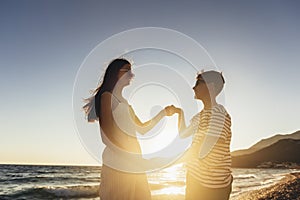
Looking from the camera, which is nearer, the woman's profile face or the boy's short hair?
the woman's profile face

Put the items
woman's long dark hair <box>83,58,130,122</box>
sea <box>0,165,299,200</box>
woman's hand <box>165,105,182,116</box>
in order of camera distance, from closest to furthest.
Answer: woman's long dark hair <box>83,58,130,122</box> < woman's hand <box>165,105,182,116</box> < sea <box>0,165,299,200</box>

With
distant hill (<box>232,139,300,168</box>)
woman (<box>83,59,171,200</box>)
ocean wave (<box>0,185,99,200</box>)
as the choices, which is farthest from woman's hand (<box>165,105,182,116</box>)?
distant hill (<box>232,139,300,168</box>)

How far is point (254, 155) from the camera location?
162000 millimetres

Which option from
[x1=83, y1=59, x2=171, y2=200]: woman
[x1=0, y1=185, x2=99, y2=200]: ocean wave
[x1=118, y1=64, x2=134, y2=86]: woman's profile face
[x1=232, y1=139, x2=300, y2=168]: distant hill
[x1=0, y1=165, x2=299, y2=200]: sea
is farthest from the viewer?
[x1=232, y1=139, x2=300, y2=168]: distant hill

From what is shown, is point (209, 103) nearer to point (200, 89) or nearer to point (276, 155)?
point (200, 89)

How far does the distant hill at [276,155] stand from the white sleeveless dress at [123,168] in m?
144

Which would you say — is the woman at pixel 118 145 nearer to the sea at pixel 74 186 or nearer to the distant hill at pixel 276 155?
the sea at pixel 74 186

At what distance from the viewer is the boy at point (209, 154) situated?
11.0 ft

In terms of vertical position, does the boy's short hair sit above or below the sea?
above

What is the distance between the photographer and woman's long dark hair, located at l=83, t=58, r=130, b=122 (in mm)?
3182

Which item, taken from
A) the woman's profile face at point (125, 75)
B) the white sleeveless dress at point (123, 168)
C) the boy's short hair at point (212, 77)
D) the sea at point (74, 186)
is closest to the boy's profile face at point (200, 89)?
the boy's short hair at point (212, 77)

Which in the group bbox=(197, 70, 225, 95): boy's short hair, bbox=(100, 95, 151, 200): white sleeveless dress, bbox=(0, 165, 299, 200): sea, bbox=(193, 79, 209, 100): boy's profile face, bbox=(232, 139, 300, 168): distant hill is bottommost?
bbox=(232, 139, 300, 168): distant hill

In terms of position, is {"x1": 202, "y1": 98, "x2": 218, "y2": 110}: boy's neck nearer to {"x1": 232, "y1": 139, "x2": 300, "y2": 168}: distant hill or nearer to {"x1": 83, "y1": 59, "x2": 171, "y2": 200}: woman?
{"x1": 83, "y1": 59, "x2": 171, "y2": 200}: woman

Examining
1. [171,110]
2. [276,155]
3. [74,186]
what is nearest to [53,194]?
[74,186]
